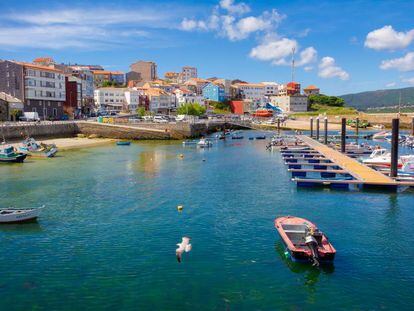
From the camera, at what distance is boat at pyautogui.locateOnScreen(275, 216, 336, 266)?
22156 millimetres

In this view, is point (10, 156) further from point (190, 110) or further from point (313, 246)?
point (190, 110)

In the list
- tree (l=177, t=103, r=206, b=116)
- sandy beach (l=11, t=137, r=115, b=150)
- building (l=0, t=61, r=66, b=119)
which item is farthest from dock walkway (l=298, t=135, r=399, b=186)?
tree (l=177, t=103, r=206, b=116)

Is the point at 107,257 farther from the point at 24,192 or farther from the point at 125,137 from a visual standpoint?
the point at 125,137

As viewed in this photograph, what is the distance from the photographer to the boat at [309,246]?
72.7ft

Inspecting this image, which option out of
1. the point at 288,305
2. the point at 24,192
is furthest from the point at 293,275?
the point at 24,192

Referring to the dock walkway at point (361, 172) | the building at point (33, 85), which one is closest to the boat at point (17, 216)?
the dock walkway at point (361, 172)

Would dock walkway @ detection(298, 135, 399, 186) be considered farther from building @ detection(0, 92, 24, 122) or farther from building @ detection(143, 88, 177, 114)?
building @ detection(143, 88, 177, 114)

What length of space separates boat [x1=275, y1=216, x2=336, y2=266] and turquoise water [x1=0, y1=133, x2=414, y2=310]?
1.92 feet

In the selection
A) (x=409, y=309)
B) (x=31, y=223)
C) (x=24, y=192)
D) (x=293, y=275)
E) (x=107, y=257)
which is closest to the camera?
(x=409, y=309)

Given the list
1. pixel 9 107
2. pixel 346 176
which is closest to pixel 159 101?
pixel 9 107

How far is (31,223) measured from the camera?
29.6 m

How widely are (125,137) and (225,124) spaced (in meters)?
45.7

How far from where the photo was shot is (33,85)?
3844 inches

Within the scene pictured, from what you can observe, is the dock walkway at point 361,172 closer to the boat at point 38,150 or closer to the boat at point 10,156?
the boat at point 38,150
